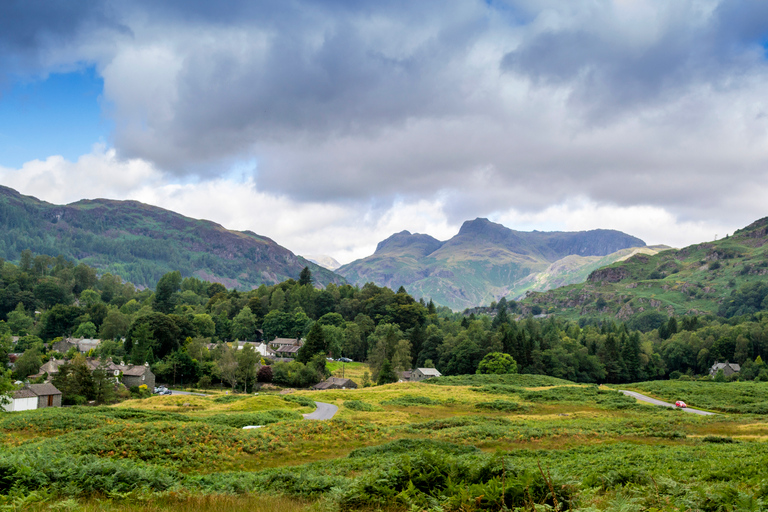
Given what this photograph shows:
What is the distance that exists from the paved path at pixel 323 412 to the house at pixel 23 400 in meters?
33.7

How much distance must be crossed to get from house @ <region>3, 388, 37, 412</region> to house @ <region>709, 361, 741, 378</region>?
421ft

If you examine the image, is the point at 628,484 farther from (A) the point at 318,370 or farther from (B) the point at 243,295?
(B) the point at 243,295

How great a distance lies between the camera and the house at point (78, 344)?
119m

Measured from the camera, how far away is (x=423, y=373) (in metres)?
103

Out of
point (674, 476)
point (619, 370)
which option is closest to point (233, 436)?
point (674, 476)

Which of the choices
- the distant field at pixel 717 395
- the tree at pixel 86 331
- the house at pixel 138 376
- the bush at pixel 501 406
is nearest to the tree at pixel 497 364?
the distant field at pixel 717 395

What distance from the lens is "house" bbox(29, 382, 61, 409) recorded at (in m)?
58.9

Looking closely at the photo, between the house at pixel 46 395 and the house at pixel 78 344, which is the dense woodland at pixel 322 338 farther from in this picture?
the house at pixel 46 395

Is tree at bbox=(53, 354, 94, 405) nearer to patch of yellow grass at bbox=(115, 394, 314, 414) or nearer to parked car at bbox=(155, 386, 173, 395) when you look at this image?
patch of yellow grass at bbox=(115, 394, 314, 414)

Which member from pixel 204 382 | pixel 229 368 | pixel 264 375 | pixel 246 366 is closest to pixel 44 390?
pixel 229 368

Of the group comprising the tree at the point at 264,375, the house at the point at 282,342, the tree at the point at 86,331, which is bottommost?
the tree at the point at 264,375

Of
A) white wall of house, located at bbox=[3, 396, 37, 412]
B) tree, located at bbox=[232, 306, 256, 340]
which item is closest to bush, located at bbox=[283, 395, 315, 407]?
white wall of house, located at bbox=[3, 396, 37, 412]

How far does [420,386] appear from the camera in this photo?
8356 centimetres

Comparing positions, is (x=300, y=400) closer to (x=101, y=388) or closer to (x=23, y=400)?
(x=101, y=388)
